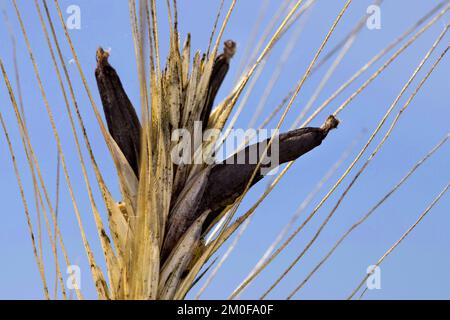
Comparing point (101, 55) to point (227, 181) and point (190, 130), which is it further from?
point (227, 181)

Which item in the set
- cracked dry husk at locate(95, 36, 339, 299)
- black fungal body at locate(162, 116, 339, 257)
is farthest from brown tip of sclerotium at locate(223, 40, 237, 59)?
black fungal body at locate(162, 116, 339, 257)

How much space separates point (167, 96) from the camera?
203cm

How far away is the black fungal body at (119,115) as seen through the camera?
79.7 inches

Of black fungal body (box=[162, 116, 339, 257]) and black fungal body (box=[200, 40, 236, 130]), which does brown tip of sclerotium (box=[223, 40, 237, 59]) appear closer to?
black fungal body (box=[200, 40, 236, 130])

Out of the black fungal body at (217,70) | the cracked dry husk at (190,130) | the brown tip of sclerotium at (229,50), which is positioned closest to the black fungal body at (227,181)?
the cracked dry husk at (190,130)

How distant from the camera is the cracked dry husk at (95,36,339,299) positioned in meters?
1.94

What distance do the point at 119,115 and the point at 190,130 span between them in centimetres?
19

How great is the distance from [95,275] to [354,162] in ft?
2.54

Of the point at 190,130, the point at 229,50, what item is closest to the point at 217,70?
the point at 229,50

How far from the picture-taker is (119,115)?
2.02m
